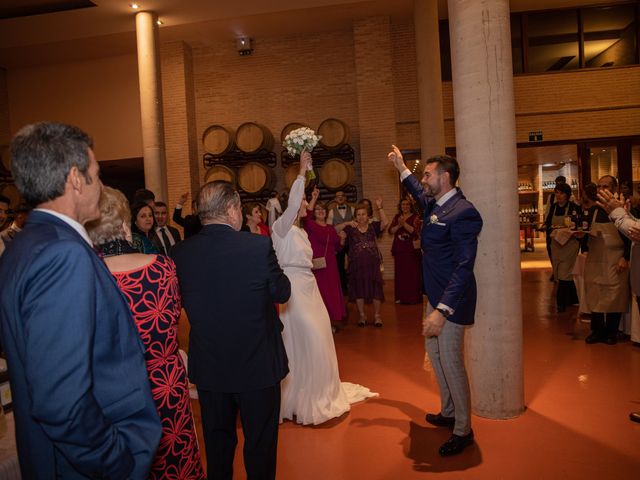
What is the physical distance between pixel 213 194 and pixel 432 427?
2396mm

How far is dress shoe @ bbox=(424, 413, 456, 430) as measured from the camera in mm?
3617

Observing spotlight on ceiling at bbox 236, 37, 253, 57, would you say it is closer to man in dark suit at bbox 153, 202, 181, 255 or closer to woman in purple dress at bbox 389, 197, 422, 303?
woman in purple dress at bbox 389, 197, 422, 303

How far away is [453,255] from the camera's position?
3.13 meters

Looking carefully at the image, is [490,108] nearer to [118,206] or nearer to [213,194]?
[213,194]

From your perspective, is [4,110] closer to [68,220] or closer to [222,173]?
[222,173]

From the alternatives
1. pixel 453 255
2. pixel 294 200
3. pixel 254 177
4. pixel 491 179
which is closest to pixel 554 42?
pixel 254 177

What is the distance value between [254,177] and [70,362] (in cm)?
1055

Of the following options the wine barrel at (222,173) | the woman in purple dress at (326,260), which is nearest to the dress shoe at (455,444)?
the woman in purple dress at (326,260)

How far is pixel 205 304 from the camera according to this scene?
7.39 feet

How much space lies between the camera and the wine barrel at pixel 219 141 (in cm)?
1173

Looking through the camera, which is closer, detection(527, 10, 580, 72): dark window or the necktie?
the necktie

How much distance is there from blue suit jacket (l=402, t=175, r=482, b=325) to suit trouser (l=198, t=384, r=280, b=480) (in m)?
1.24

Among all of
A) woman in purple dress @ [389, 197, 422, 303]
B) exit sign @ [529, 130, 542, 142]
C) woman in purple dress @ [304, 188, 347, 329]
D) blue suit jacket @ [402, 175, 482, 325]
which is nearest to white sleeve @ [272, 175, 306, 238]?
blue suit jacket @ [402, 175, 482, 325]

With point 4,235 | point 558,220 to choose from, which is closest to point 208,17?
point 4,235
